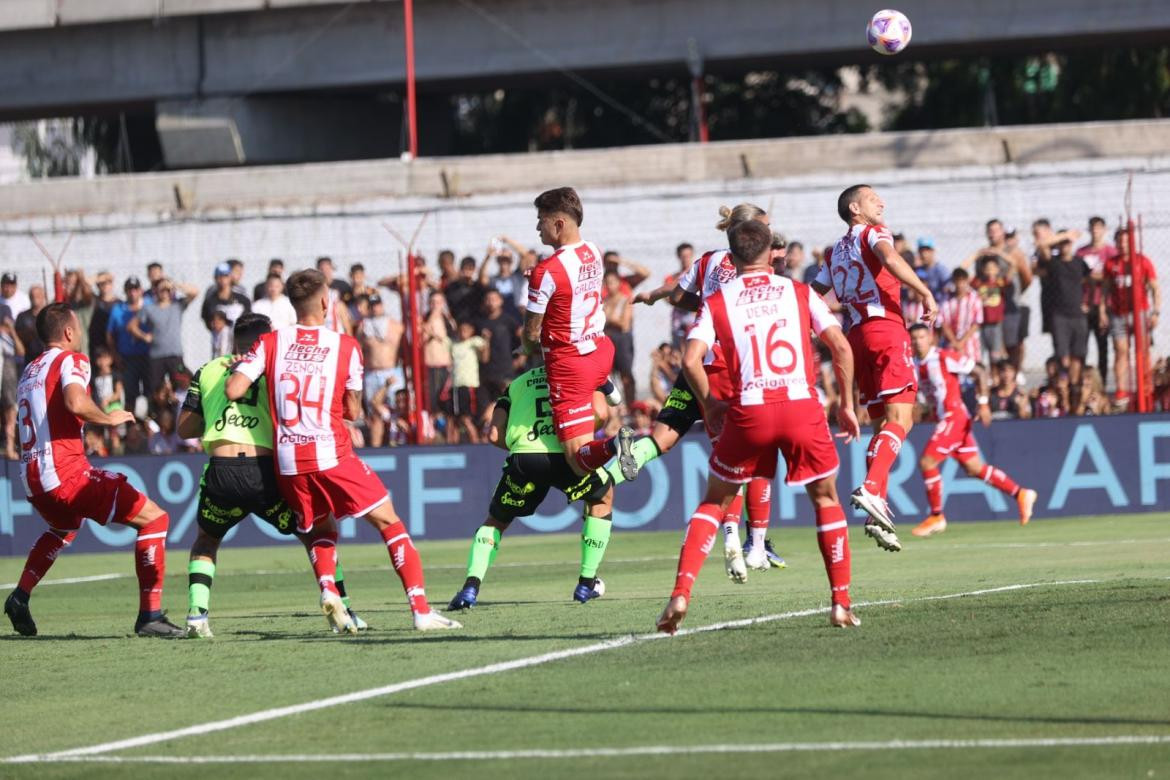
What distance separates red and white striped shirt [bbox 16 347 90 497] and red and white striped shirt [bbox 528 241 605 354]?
281cm

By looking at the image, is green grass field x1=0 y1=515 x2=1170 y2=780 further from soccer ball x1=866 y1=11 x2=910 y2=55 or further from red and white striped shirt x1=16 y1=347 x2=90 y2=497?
soccer ball x1=866 y1=11 x2=910 y2=55

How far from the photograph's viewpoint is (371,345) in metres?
21.5

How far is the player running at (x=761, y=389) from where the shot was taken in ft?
28.9

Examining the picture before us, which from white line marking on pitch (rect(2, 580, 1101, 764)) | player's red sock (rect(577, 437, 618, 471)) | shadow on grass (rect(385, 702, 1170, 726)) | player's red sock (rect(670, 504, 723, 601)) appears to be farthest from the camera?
player's red sock (rect(577, 437, 618, 471))

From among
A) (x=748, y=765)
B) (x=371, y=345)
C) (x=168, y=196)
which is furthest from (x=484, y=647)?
(x=168, y=196)

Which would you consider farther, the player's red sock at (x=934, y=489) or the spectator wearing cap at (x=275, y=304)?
the spectator wearing cap at (x=275, y=304)

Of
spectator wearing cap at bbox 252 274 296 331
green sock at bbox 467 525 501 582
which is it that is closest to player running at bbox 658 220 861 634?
green sock at bbox 467 525 501 582

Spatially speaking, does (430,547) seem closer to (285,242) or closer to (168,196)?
(285,242)

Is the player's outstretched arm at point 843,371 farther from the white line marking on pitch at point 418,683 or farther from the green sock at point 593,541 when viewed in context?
the green sock at point 593,541

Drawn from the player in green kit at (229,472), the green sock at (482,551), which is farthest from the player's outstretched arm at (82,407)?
the green sock at (482,551)

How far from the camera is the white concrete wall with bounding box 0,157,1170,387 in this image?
25.2 metres

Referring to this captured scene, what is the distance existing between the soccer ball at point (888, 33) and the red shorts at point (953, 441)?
4.27m

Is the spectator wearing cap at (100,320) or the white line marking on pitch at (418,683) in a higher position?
the spectator wearing cap at (100,320)

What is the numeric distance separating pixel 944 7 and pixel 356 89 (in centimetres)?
1113
